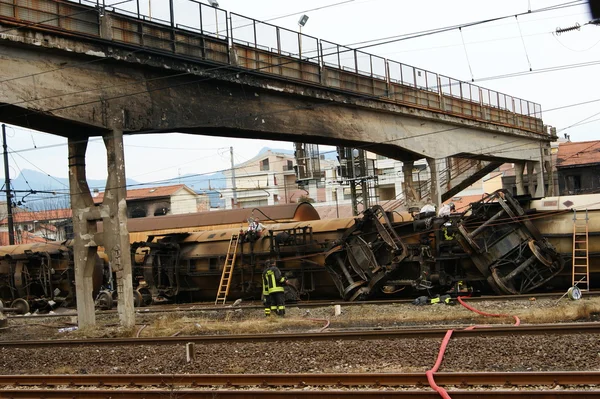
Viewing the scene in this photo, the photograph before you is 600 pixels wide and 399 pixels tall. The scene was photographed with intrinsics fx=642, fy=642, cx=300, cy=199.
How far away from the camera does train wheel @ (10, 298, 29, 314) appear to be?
2420cm

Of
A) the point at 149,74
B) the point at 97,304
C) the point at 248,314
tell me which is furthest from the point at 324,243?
the point at 97,304

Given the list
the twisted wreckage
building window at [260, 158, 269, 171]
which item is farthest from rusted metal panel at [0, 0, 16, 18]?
building window at [260, 158, 269, 171]

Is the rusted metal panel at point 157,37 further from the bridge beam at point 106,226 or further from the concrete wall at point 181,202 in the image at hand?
the concrete wall at point 181,202

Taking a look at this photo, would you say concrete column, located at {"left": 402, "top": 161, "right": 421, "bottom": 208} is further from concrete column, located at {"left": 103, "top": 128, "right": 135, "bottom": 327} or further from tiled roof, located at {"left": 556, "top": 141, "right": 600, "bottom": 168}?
tiled roof, located at {"left": 556, "top": 141, "right": 600, "bottom": 168}

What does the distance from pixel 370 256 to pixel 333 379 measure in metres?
10.6

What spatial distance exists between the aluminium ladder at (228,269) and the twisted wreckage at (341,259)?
100 mm

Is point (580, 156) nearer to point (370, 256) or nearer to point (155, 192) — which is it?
point (370, 256)

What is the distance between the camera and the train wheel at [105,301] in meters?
23.2

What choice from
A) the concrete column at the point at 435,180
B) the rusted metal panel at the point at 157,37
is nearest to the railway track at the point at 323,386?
the rusted metal panel at the point at 157,37

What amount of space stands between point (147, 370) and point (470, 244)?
31.0ft

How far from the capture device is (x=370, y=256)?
60.5 ft

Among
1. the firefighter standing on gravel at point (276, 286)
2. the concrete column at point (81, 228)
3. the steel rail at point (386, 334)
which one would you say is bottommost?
the steel rail at point (386, 334)

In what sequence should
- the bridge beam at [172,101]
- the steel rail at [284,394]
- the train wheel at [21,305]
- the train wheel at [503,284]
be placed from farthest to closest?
the train wheel at [21,305]
the train wheel at [503,284]
the bridge beam at [172,101]
the steel rail at [284,394]

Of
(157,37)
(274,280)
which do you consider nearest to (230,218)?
(274,280)
